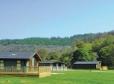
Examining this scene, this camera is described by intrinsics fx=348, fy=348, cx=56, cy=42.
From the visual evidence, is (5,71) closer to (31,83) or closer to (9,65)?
(9,65)

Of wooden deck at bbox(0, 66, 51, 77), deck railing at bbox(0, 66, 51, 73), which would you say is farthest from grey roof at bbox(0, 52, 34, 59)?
wooden deck at bbox(0, 66, 51, 77)

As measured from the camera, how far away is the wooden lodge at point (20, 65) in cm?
5354

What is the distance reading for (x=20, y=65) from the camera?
57.5m

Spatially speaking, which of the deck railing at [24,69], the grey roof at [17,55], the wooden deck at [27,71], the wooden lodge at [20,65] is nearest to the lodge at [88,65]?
the wooden lodge at [20,65]

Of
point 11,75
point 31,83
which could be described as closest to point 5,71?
point 11,75

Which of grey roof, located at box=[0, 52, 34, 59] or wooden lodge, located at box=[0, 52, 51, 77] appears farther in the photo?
grey roof, located at box=[0, 52, 34, 59]

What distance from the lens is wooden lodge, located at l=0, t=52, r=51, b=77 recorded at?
53.5 meters

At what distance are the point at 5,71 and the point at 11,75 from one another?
275 cm

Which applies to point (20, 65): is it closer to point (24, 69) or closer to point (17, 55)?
point (17, 55)

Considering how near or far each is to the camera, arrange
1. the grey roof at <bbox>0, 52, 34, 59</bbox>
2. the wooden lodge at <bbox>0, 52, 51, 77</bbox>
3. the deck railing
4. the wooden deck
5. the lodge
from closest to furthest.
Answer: the wooden deck < the wooden lodge at <bbox>0, 52, 51, 77</bbox> < the deck railing < the grey roof at <bbox>0, 52, 34, 59</bbox> < the lodge

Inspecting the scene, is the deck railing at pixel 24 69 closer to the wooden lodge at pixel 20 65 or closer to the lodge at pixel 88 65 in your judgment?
the wooden lodge at pixel 20 65

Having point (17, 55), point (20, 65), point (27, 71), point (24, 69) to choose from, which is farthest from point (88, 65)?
point (27, 71)

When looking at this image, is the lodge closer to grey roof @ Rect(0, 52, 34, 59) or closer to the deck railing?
grey roof @ Rect(0, 52, 34, 59)

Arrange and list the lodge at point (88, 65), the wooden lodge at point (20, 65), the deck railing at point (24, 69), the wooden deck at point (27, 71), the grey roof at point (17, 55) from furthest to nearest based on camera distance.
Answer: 1. the lodge at point (88, 65)
2. the grey roof at point (17, 55)
3. the deck railing at point (24, 69)
4. the wooden lodge at point (20, 65)
5. the wooden deck at point (27, 71)
